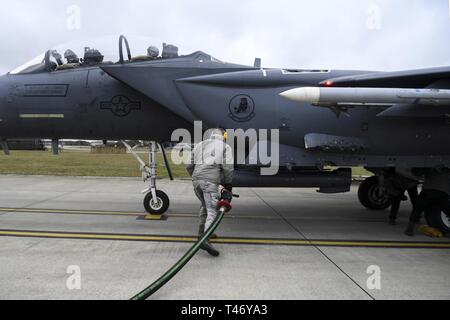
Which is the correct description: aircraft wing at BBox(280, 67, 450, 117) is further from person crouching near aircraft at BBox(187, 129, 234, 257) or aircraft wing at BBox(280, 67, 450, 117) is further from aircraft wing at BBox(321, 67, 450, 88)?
person crouching near aircraft at BBox(187, 129, 234, 257)

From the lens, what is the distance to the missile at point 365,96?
4887 millimetres

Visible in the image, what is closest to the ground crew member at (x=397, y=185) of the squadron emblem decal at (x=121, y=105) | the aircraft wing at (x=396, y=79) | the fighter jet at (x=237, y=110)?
the fighter jet at (x=237, y=110)

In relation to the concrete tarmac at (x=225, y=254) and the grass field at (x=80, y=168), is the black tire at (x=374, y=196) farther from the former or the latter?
the grass field at (x=80, y=168)

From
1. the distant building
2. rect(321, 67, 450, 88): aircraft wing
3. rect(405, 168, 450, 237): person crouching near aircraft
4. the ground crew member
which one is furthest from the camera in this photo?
the distant building

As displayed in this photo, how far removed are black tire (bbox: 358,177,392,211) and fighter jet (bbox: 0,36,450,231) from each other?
241cm

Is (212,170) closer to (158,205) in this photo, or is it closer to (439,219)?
(158,205)

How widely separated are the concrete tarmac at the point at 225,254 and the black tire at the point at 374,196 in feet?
1.38

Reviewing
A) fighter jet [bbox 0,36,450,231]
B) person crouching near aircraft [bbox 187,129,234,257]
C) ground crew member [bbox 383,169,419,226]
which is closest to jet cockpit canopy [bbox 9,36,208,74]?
fighter jet [bbox 0,36,450,231]

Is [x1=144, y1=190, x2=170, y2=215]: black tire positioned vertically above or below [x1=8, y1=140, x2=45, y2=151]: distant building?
below

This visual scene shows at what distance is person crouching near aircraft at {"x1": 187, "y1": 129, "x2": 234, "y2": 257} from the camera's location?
16.9 feet

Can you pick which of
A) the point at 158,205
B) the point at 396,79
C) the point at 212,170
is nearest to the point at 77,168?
the point at 158,205

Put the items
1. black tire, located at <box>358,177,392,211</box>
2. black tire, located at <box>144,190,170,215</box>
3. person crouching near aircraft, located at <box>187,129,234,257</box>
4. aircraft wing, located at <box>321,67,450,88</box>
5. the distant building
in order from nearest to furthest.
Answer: person crouching near aircraft, located at <box>187,129,234,257</box>
aircraft wing, located at <box>321,67,450,88</box>
black tire, located at <box>144,190,170,215</box>
the distant building
black tire, located at <box>358,177,392,211</box>

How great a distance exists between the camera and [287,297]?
12.2 feet

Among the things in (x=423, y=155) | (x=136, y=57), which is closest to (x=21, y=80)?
(x=136, y=57)
